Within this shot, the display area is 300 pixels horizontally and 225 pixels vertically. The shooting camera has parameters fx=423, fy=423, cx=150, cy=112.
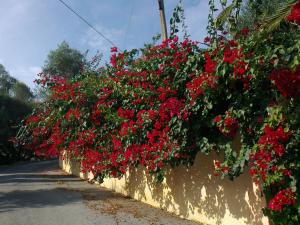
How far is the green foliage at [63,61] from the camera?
147 ft

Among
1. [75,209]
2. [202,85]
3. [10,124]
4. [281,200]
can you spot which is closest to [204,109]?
[202,85]

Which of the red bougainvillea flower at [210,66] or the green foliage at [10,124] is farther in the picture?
the green foliage at [10,124]

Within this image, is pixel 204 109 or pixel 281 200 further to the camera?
pixel 204 109

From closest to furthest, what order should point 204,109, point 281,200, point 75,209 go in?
1. point 281,200
2. point 204,109
3. point 75,209

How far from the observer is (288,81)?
5.16m

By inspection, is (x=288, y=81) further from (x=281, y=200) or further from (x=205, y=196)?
(x=205, y=196)

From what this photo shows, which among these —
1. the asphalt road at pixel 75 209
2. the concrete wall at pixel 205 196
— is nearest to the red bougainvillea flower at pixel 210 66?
the concrete wall at pixel 205 196

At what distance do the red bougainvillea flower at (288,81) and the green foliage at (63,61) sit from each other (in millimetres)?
40462

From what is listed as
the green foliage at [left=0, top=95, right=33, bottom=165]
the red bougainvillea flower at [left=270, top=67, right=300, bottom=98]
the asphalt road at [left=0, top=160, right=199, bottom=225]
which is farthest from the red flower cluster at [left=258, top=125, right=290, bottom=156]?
the green foliage at [left=0, top=95, right=33, bottom=165]

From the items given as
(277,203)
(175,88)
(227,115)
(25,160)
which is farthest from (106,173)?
(25,160)

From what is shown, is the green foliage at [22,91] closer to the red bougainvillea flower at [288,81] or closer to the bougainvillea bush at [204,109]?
the bougainvillea bush at [204,109]

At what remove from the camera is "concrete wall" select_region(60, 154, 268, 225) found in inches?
293

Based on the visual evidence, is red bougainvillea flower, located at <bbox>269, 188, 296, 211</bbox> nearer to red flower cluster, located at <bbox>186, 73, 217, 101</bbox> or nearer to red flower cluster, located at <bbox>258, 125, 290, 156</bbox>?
red flower cluster, located at <bbox>258, 125, 290, 156</bbox>

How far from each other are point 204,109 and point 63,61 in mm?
39772
